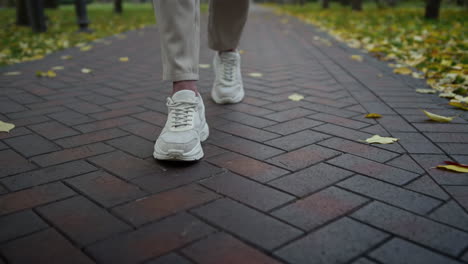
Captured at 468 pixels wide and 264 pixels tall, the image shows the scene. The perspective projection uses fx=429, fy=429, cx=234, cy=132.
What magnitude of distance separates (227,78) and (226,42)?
0.76 feet

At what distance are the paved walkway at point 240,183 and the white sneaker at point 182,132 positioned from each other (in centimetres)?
7

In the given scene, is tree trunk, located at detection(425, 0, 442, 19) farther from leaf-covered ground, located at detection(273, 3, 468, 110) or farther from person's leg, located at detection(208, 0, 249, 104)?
person's leg, located at detection(208, 0, 249, 104)

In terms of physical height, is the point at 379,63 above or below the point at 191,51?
below

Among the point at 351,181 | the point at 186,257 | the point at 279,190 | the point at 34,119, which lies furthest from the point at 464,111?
the point at 34,119

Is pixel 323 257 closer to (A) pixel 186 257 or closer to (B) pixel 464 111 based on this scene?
(A) pixel 186 257

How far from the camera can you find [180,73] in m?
1.98

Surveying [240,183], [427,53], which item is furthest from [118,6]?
[240,183]

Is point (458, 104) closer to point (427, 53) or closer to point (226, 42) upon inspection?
point (226, 42)

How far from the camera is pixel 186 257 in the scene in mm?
1195

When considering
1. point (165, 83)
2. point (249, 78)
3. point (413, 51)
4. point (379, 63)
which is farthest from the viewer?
point (413, 51)

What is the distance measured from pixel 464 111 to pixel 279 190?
1.58 meters

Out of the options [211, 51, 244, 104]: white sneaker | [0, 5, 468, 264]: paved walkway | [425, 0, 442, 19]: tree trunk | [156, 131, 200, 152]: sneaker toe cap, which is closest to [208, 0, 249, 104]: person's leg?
[211, 51, 244, 104]: white sneaker

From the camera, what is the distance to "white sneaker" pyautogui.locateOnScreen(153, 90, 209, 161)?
1.82m

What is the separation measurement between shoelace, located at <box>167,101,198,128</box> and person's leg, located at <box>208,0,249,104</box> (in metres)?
0.84
